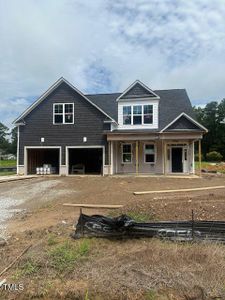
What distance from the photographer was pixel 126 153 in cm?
2706

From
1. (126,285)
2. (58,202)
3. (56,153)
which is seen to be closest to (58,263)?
(126,285)

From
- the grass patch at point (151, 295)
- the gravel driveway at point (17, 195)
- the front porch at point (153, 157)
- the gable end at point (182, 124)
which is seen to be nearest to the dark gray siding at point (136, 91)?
the gable end at point (182, 124)

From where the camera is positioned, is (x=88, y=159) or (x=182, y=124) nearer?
(x=182, y=124)

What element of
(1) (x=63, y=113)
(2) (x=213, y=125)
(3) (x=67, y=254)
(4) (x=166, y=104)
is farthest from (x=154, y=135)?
(2) (x=213, y=125)

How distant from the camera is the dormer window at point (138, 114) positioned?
1042 inches

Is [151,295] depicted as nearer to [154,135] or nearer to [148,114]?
[154,135]

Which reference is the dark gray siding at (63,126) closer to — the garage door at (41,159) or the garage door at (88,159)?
the garage door at (41,159)

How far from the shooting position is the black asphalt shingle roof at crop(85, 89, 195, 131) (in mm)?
27188

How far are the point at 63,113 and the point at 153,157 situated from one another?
7322mm

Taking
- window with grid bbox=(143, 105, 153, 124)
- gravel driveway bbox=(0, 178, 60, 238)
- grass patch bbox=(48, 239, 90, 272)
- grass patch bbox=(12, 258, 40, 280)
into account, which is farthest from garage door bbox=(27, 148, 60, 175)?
grass patch bbox=(12, 258, 40, 280)

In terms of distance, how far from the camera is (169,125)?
25281 millimetres

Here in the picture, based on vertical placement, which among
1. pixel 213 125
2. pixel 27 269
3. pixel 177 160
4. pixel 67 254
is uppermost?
pixel 213 125

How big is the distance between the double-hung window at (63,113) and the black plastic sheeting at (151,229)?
1904 centimetres

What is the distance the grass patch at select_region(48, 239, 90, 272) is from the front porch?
60.2ft
